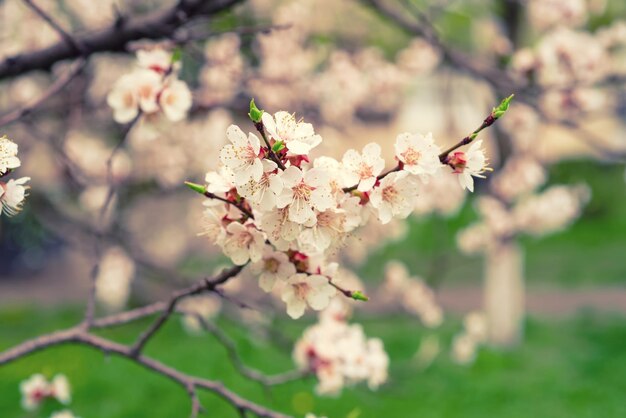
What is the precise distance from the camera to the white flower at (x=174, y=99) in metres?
2.14

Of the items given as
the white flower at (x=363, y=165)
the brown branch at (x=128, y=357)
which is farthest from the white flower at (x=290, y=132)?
the brown branch at (x=128, y=357)

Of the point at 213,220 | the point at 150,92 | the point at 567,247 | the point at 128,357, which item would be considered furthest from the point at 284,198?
the point at 567,247

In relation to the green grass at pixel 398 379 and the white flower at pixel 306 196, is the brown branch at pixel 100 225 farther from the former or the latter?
the green grass at pixel 398 379

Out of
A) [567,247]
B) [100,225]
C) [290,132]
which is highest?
[567,247]

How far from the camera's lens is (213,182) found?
4.87 ft

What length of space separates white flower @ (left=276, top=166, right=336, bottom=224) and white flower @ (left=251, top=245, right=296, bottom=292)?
0.24 metres

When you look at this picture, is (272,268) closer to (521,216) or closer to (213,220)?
(213,220)

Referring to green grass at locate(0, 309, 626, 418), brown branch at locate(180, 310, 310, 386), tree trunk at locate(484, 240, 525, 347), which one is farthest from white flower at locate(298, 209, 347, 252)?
tree trunk at locate(484, 240, 525, 347)

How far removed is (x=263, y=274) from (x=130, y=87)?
33.0 inches

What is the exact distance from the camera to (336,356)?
98.8 inches

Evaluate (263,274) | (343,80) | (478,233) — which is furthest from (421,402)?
(263,274)

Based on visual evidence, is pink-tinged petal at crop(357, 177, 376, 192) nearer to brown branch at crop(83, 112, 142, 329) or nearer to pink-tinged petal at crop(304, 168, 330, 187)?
pink-tinged petal at crop(304, 168, 330, 187)

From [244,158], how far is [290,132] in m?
0.10

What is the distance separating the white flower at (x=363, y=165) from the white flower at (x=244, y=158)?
204mm
